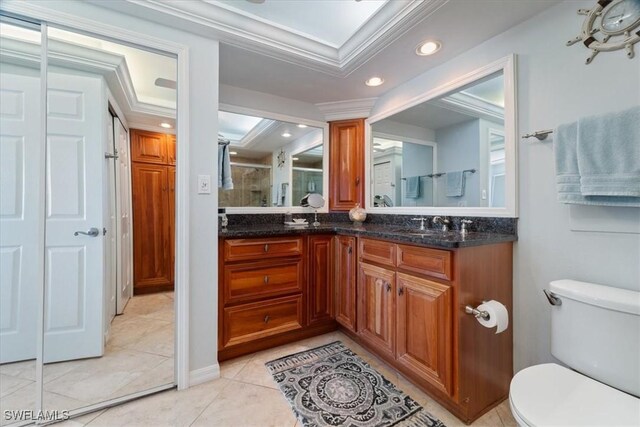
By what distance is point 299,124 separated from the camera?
267 centimetres

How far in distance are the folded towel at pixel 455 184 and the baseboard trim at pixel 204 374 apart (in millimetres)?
2027

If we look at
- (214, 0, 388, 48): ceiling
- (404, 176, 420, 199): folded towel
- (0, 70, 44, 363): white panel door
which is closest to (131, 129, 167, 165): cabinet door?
(0, 70, 44, 363): white panel door

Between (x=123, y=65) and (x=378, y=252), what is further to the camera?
(x=378, y=252)

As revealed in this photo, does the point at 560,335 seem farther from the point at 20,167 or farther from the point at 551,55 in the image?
the point at 20,167

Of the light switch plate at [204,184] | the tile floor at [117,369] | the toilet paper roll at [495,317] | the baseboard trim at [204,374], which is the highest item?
the light switch plate at [204,184]

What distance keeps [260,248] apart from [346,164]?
1.33 metres

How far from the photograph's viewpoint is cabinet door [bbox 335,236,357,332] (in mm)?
2031

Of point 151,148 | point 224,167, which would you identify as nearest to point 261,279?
point 224,167

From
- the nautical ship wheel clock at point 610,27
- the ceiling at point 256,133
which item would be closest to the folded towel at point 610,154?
the nautical ship wheel clock at point 610,27

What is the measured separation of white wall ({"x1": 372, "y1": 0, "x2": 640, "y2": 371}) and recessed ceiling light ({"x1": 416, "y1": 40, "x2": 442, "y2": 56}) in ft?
0.99

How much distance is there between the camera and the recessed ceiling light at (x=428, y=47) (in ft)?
5.57

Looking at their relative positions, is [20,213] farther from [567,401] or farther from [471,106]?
[471,106]

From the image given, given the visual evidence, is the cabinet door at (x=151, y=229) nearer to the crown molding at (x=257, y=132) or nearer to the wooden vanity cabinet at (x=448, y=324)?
the crown molding at (x=257, y=132)

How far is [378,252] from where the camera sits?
5.87 feet
